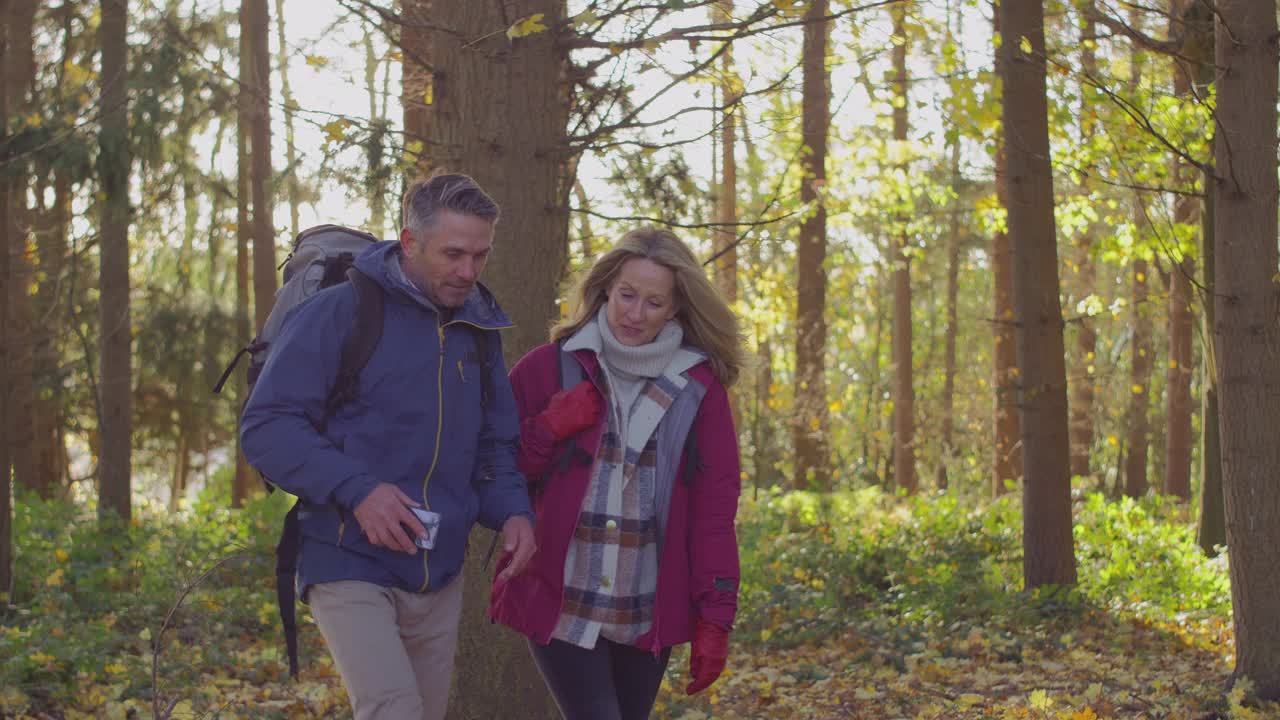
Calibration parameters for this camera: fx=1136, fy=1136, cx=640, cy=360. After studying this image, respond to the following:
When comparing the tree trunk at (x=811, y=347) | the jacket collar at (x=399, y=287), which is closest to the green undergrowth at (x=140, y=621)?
the jacket collar at (x=399, y=287)

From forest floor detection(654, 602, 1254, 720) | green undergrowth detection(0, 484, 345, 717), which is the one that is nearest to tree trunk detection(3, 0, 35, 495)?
green undergrowth detection(0, 484, 345, 717)

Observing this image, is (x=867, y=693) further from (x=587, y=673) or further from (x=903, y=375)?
(x=903, y=375)

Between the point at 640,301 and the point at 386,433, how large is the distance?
3.09 feet

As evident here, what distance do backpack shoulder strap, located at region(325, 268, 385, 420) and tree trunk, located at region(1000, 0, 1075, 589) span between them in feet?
22.4

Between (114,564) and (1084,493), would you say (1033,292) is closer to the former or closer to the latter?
(1084,493)

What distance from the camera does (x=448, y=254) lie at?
3205 millimetres

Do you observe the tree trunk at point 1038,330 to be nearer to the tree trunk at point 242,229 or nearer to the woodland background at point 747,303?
the woodland background at point 747,303

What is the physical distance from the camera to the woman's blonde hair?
3682 millimetres

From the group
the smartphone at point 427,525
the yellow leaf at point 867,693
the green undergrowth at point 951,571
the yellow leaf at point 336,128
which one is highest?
the yellow leaf at point 336,128

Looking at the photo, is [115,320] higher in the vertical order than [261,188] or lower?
lower

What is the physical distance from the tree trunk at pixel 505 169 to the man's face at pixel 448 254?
5.60 ft

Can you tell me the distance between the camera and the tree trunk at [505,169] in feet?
15.9

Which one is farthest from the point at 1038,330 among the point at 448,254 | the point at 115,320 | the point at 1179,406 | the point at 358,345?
the point at 115,320

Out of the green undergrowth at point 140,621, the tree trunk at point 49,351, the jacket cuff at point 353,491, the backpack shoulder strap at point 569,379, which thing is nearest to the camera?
the jacket cuff at point 353,491
